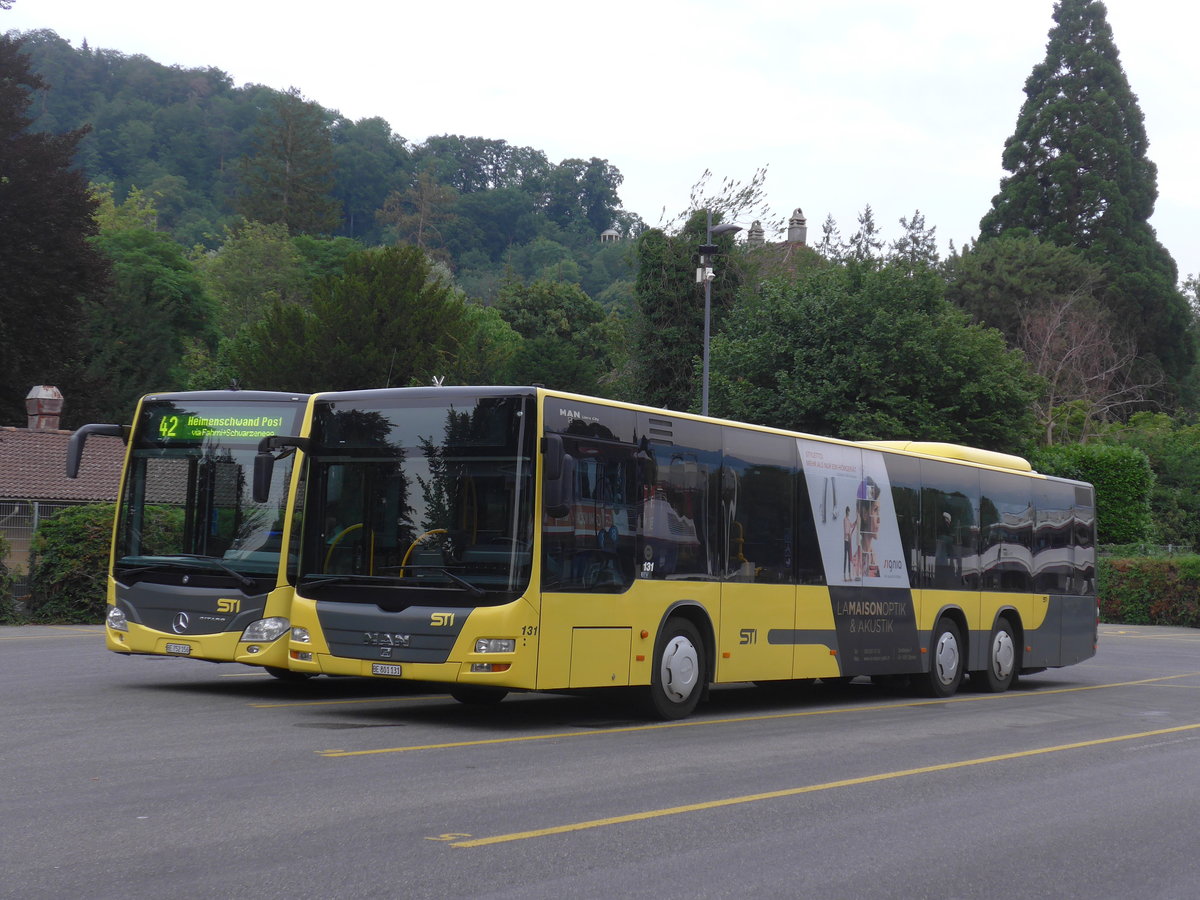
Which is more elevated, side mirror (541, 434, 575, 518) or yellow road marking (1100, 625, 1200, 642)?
side mirror (541, 434, 575, 518)

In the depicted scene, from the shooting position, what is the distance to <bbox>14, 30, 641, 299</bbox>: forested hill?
116 metres

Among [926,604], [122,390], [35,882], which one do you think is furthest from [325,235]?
[35,882]

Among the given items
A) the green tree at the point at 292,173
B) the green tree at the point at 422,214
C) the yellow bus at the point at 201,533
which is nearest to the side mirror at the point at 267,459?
the yellow bus at the point at 201,533

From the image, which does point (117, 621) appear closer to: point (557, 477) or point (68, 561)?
point (557, 477)

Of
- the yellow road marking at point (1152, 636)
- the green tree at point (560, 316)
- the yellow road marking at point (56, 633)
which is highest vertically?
the green tree at point (560, 316)

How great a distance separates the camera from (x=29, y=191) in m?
38.9

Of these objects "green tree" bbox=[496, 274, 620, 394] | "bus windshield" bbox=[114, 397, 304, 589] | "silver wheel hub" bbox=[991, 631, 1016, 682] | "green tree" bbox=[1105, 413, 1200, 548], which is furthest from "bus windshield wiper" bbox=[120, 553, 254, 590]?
"green tree" bbox=[496, 274, 620, 394]

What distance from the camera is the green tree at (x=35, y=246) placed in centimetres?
3856

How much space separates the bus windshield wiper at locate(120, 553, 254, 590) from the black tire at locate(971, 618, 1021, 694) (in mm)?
10318

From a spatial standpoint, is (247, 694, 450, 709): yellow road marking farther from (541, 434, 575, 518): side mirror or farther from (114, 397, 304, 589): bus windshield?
(541, 434, 575, 518): side mirror

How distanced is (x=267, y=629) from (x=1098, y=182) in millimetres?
69932

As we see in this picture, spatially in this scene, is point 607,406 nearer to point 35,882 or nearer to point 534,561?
point 534,561

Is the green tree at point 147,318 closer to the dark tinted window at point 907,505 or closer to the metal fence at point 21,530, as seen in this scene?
the metal fence at point 21,530

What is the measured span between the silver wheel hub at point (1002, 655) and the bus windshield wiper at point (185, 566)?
34.3 ft
